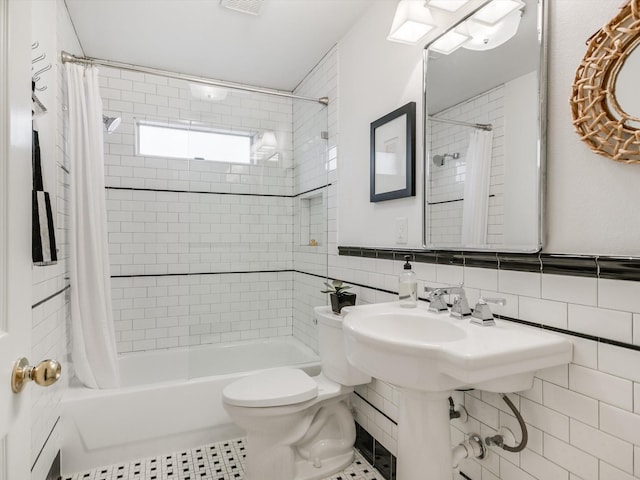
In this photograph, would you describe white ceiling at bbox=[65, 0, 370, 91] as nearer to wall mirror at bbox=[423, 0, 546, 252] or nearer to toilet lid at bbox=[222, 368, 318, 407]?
wall mirror at bbox=[423, 0, 546, 252]

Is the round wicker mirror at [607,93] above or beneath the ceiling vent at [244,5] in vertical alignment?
beneath

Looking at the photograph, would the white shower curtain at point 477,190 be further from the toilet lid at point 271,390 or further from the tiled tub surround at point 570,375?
the toilet lid at point 271,390

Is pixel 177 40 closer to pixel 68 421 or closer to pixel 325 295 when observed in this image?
pixel 325 295

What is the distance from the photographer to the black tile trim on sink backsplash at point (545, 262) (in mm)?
Result: 976

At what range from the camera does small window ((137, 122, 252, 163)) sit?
2648 millimetres

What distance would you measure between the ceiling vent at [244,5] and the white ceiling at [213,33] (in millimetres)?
36

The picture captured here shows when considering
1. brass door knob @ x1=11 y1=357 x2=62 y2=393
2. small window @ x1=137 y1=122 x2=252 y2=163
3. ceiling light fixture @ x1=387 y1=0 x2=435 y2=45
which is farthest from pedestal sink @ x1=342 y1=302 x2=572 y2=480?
small window @ x1=137 y1=122 x2=252 y2=163

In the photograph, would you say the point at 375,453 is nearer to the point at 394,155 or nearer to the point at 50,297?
the point at 394,155

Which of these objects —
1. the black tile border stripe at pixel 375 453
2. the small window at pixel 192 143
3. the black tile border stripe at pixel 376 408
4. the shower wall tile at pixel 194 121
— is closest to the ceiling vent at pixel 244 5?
the shower wall tile at pixel 194 121

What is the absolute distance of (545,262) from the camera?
3.87 feet

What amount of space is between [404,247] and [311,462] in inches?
48.9

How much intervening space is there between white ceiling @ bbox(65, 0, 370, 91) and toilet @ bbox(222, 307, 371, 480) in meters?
1.78

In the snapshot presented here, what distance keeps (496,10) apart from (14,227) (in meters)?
1.65

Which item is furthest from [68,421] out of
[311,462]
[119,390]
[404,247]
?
[404,247]
